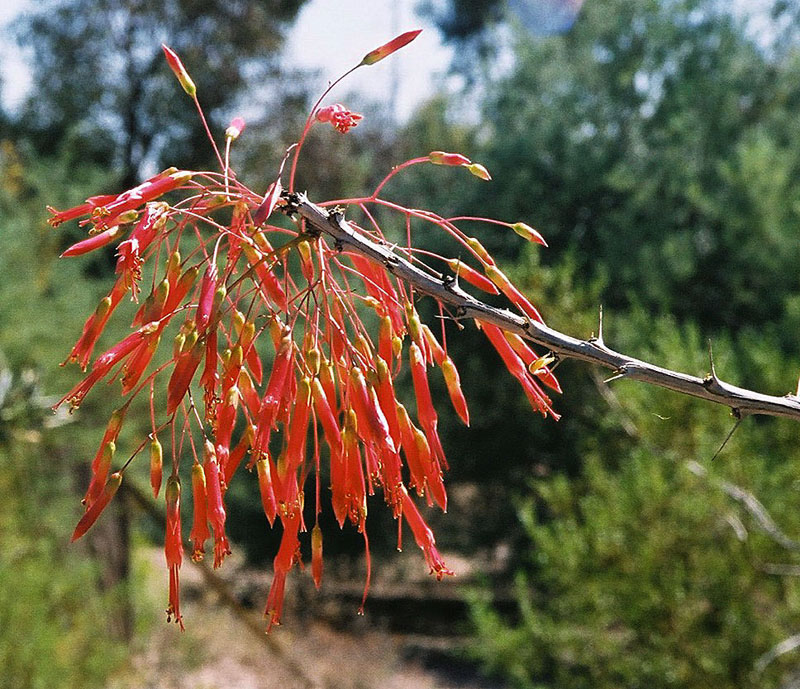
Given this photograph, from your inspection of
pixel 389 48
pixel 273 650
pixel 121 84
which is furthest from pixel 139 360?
pixel 121 84

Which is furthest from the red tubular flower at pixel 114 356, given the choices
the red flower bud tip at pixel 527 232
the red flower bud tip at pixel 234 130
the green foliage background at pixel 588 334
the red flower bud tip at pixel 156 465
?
the green foliage background at pixel 588 334

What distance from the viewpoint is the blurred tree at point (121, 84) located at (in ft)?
29.2

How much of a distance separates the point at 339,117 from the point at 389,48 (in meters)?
0.08

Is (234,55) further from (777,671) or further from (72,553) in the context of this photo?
(777,671)

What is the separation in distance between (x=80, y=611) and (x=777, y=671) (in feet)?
11.3

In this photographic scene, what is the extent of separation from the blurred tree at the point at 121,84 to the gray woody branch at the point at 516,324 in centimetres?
840

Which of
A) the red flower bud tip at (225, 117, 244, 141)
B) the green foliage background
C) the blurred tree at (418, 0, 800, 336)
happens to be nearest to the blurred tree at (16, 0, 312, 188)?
the green foliage background

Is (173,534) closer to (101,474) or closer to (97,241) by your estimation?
(101,474)

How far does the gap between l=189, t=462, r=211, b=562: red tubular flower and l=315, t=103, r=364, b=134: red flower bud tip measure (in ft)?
1.03

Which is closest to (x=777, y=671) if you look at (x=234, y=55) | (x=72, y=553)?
(x=72, y=553)

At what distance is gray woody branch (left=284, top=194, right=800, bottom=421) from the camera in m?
0.75

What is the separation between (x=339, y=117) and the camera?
0.87 metres

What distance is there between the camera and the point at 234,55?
9.73 m

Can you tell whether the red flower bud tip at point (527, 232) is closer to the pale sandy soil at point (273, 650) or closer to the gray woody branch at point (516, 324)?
the gray woody branch at point (516, 324)
